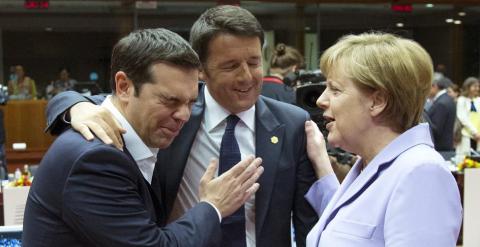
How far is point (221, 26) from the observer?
191cm

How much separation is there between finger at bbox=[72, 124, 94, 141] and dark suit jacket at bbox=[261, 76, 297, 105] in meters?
3.40

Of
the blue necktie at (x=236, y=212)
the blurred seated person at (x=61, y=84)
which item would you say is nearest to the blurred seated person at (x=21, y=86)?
the blurred seated person at (x=61, y=84)

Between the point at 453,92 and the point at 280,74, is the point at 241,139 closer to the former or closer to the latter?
the point at 280,74

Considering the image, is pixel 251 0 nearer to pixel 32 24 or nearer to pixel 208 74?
pixel 32 24

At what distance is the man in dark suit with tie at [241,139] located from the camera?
75.2 inches

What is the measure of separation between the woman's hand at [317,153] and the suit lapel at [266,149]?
81mm

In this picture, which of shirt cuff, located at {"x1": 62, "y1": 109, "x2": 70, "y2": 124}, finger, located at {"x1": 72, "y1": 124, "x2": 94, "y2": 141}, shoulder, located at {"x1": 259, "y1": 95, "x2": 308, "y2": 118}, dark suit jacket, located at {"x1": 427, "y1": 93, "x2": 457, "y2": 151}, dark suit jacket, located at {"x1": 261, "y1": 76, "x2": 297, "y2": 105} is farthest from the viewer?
dark suit jacket, located at {"x1": 427, "y1": 93, "x2": 457, "y2": 151}

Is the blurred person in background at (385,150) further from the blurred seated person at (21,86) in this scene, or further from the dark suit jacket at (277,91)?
the blurred seated person at (21,86)

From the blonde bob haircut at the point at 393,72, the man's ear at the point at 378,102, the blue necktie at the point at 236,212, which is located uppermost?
the blonde bob haircut at the point at 393,72

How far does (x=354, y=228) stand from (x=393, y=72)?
0.35m

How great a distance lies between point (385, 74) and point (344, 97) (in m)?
0.11

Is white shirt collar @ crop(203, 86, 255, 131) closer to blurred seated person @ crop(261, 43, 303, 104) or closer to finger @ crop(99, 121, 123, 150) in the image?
finger @ crop(99, 121, 123, 150)

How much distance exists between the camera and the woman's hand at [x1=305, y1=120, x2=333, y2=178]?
1.93m

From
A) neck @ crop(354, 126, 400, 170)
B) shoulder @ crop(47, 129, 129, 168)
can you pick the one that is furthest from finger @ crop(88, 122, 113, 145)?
neck @ crop(354, 126, 400, 170)
